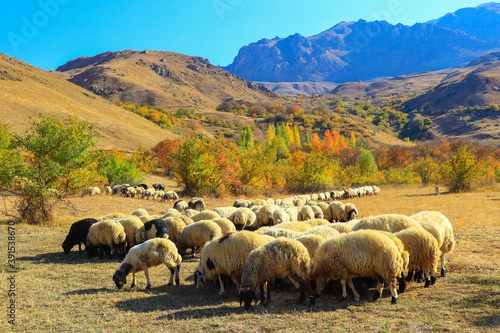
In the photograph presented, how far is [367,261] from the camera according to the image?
627cm

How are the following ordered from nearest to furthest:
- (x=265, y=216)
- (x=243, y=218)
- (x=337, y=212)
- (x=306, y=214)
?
(x=243, y=218) → (x=265, y=216) → (x=306, y=214) → (x=337, y=212)

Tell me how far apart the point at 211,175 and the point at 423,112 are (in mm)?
148608

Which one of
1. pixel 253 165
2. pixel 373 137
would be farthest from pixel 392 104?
pixel 253 165

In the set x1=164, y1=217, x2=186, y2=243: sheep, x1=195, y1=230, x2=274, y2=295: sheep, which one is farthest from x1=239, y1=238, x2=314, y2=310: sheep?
x1=164, y1=217, x2=186, y2=243: sheep

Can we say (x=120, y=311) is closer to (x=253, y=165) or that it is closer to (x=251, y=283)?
(x=251, y=283)

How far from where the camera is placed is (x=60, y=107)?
209 feet

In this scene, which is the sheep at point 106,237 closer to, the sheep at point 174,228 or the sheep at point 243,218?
the sheep at point 174,228

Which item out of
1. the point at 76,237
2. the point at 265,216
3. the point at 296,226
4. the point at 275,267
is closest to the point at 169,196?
the point at 265,216

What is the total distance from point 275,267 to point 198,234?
4180mm

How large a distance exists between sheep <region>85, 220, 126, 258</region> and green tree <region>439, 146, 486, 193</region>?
109 ft

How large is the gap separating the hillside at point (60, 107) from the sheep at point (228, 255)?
158 feet

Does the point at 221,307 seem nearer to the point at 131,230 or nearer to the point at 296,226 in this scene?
the point at 296,226

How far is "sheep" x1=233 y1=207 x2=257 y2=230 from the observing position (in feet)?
44.6

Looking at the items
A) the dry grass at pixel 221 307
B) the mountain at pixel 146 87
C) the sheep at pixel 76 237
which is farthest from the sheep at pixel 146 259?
the mountain at pixel 146 87
